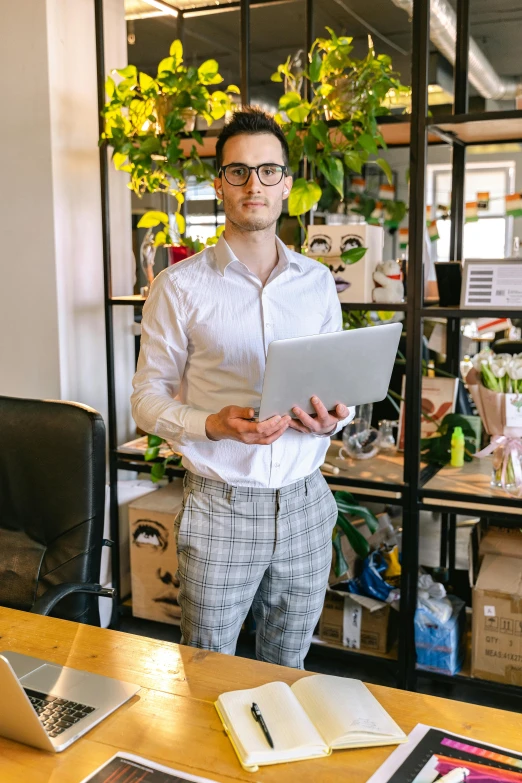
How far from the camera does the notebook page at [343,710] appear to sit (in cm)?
112

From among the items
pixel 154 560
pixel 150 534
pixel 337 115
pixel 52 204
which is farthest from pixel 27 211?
pixel 154 560

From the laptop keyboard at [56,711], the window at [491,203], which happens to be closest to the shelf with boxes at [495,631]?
the laptop keyboard at [56,711]

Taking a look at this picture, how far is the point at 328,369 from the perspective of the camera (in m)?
1.67

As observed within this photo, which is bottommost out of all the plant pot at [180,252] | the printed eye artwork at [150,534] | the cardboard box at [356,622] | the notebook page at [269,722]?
the cardboard box at [356,622]

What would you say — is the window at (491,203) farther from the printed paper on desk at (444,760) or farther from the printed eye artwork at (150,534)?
the printed paper on desk at (444,760)

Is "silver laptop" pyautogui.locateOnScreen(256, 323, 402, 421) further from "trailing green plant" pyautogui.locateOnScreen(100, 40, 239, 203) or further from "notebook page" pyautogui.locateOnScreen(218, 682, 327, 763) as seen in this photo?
"trailing green plant" pyautogui.locateOnScreen(100, 40, 239, 203)

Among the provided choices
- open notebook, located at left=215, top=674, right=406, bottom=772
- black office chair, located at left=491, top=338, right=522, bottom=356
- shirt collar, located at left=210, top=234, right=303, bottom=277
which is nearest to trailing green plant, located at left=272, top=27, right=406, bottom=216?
shirt collar, located at left=210, top=234, right=303, bottom=277

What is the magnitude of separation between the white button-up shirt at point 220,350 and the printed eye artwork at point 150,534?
121 centimetres

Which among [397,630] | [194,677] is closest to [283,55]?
[397,630]

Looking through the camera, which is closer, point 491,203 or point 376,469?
point 376,469

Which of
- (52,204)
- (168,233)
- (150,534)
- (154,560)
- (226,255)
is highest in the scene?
(52,204)

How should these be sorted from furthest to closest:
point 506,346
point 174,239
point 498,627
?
point 506,346, point 174,239, point 498,627

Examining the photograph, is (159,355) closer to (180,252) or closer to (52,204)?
(180,252)

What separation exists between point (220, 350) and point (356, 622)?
1366 mm
